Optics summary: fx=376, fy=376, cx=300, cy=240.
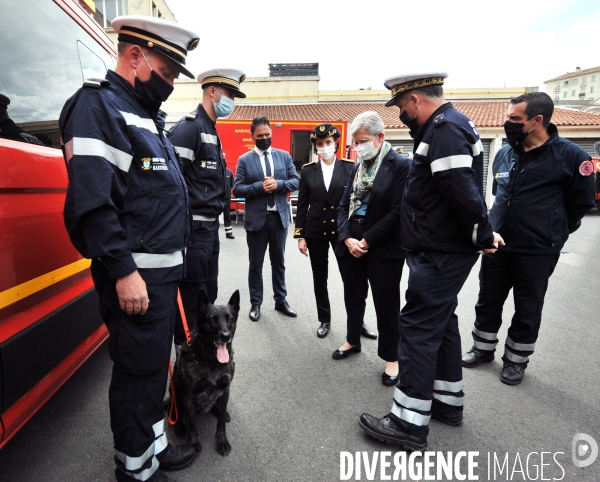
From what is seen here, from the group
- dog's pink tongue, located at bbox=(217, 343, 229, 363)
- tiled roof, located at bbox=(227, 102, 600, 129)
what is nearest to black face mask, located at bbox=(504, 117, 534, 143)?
dog's pink tongue, located at bbox=(217, 343, 229, 363)

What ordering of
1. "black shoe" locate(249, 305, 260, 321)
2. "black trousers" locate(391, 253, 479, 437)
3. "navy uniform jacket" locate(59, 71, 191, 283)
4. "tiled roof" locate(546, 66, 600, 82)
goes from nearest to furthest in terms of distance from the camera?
1. "navy uniform jacket" locate(59, 71, 191, 283)
2. "black trousers" locate(391, 253, 479, 437)
3. "black shoe" locate(249, 305, 260, 321)
4. "tiled roof" locate(546, 66, 600, 82)

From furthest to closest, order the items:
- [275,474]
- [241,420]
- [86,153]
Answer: [241,420]
[275,474]
[86,153]

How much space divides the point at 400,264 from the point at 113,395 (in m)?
2.06

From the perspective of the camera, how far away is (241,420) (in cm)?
244

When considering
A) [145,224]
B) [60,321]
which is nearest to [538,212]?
[145,224]

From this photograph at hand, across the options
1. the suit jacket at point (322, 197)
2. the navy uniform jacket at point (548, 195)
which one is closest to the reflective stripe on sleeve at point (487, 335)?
the navy uniform jacket at point (548, 195)

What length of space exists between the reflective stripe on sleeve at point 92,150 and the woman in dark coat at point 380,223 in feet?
5.98

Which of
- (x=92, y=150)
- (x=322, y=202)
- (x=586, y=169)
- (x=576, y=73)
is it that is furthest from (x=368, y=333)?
(x=576, y=73)

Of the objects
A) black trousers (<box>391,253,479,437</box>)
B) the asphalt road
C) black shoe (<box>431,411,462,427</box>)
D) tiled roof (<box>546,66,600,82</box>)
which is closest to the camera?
the asphalt road

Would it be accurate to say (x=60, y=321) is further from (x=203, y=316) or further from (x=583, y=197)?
(x=583, y=197)

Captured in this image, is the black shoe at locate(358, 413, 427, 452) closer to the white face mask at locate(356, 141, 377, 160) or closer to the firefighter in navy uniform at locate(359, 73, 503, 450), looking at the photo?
the firefighter in navy uniform at locate(359, 73, 503, 450)

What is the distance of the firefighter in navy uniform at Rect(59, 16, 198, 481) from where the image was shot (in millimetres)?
1457

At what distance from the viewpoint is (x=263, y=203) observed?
4.20 meters

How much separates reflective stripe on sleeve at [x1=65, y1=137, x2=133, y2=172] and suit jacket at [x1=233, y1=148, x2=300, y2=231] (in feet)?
8.58
